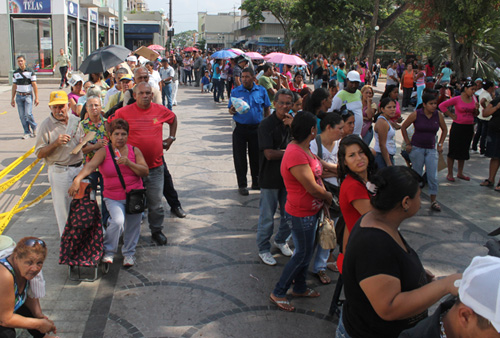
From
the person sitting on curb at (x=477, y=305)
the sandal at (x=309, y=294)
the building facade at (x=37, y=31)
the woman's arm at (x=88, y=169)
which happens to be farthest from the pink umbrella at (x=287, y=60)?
the building facade at (x=37, y=31)

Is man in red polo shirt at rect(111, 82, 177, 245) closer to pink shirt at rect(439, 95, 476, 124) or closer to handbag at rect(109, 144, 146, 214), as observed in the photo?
handbag at rect(109, 144, 146, 214)

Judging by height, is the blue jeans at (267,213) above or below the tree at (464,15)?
below

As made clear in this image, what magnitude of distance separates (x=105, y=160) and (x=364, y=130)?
3910 mm

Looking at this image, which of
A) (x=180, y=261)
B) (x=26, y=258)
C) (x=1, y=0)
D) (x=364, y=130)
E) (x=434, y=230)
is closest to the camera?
(x=26, y=258)

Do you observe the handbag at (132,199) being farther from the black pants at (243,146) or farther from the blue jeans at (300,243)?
the black pants at (243,146)

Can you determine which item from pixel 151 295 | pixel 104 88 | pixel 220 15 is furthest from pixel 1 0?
pixel 220 15

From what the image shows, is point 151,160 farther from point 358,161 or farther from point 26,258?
point 358,161

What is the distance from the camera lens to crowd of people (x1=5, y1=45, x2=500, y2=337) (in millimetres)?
2271

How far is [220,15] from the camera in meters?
122

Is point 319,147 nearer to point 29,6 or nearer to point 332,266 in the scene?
point 332,266

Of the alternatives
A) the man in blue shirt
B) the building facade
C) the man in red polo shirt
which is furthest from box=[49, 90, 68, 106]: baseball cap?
the building facade

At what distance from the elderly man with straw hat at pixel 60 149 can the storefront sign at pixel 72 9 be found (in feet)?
77.7

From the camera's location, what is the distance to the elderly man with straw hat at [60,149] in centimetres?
498

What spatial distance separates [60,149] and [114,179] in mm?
716
